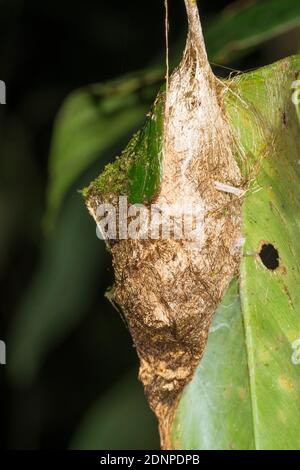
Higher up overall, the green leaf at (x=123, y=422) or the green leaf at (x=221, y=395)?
the green leaf at (x=221, y=395)

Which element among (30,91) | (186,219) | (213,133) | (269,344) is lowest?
(269,344)

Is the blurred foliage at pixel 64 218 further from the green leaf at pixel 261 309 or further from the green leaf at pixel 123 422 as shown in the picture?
the green leaf at pixel 261 309

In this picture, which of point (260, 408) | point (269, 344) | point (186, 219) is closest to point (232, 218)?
point (186, 219)

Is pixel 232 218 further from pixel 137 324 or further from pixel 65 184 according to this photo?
pixel 65 184

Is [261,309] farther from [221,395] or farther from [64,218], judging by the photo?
[64,218]

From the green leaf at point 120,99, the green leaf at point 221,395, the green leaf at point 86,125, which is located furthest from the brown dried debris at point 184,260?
the green leaf at point 86,125

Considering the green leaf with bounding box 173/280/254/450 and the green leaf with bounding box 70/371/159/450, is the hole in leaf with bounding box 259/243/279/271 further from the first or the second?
the green leaf with bounding box 70/371/159/450

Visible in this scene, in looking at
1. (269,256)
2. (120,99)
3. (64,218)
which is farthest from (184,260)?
(64,218)
